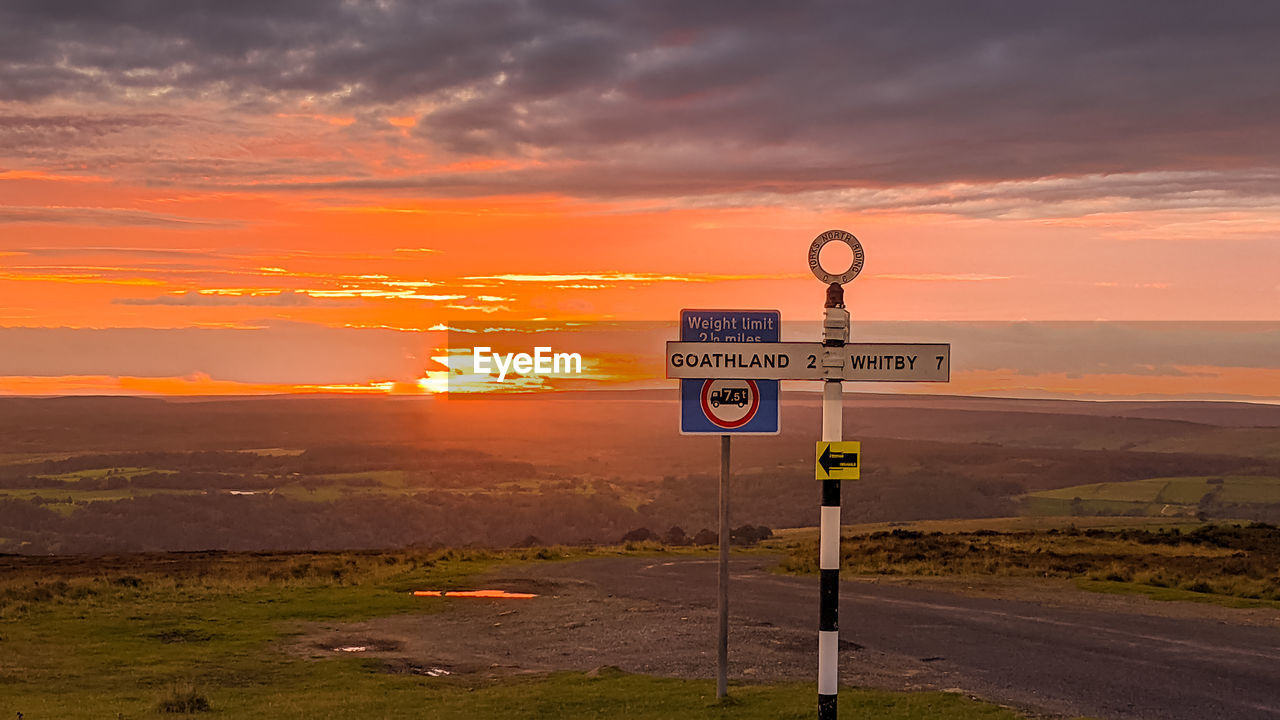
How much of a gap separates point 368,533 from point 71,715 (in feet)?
558

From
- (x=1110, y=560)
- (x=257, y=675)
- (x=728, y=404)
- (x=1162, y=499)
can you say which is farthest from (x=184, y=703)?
(x=1162, y=499)

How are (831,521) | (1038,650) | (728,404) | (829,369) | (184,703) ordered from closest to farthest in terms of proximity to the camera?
(831,521), (829,369), (728,404), (184,703), (1038,650)

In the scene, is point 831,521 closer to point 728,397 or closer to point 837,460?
point 837,460

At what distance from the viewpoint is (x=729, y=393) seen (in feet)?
49.7

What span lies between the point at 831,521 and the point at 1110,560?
38545mm

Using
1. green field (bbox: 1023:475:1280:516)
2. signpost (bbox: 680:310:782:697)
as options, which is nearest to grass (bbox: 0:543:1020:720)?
signpost (bbox: 680:310:782:697)

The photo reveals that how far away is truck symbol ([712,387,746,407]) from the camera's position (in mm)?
15086

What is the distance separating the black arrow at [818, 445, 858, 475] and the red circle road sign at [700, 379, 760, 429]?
12.9 feet

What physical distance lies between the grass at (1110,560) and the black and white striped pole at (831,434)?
22.4 metres

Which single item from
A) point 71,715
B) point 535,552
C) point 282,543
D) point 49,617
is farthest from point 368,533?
point 71,715

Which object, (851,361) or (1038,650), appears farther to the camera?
(1038,650)

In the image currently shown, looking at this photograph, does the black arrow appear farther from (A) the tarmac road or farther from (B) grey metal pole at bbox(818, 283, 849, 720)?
(A) the tarmac road

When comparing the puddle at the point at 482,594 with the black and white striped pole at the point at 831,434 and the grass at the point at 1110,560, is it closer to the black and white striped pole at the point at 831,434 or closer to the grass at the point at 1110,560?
the grass at the point at 1110,560

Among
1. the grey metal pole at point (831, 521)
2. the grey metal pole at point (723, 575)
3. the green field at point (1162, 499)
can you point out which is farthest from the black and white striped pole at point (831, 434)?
the green field at point (1162, 499)
